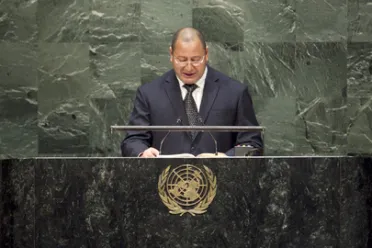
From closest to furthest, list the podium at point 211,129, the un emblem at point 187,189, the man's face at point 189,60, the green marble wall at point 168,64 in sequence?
the un emblem at point 187,189 < the podium at point 211,129 < the man's face at point 189,60 < the green marble wall at point 168,64

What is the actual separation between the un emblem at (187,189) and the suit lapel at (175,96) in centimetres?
176

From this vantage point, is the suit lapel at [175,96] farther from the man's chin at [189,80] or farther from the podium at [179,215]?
the podium at [179,215]

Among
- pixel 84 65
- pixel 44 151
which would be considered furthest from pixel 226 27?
pixel 44 151

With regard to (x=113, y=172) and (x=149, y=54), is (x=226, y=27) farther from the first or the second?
(x=113, y=172)

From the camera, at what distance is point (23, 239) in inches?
167

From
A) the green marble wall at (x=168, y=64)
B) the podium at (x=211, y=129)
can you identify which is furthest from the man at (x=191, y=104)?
the green marble wall at (x=168, y=64)

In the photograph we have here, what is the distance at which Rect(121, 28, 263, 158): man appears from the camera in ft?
19.3

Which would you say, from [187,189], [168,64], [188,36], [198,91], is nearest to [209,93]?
[198,91]

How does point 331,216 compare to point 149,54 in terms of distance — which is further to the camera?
point 149,54

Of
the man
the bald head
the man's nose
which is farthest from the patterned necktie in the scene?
the bald head

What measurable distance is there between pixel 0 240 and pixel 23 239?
0.39 feet

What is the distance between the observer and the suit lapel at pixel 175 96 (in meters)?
6.02

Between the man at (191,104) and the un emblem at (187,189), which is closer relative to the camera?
the un emblem at (187,189)

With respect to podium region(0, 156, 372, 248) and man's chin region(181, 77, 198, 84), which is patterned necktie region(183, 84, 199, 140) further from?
podium region(0, 156, 372, 248)
